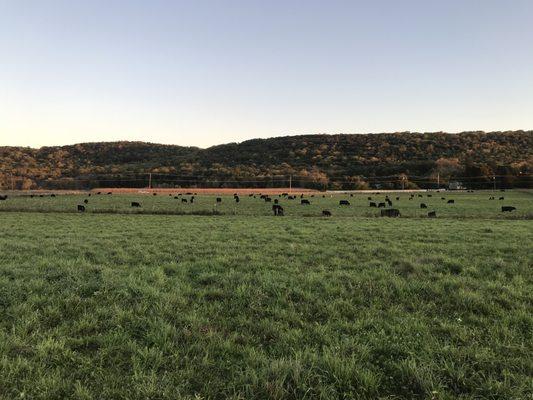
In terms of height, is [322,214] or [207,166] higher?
[207,166]

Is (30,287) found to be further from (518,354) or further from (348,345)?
(518,354)

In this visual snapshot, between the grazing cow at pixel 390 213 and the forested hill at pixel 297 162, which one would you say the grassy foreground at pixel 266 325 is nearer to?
the grazing cow at pixel 390 213

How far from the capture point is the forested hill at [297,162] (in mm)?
80250

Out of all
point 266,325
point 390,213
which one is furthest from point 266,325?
point 390,213

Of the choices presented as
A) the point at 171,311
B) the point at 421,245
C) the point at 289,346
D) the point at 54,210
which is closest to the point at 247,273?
the point at 171,311

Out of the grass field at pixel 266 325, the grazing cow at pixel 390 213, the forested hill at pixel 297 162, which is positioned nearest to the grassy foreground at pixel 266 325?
the grass field at pixel 266 325

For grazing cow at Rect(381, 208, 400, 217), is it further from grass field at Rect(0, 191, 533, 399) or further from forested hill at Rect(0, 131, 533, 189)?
forested hill at Rect(0, 131, 533, 189)

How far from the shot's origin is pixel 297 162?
372ft

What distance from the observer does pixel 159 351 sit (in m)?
4.73

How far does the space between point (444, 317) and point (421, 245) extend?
268 inches

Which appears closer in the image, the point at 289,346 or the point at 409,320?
the point at 289,346

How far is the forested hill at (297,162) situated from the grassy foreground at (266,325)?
6417 centimetres

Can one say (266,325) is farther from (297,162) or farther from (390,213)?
(297,162)

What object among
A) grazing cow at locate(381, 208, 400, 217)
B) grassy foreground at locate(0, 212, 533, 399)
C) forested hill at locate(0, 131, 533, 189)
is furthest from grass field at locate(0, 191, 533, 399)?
forested hill at locate(0, 131, 533, 189)
